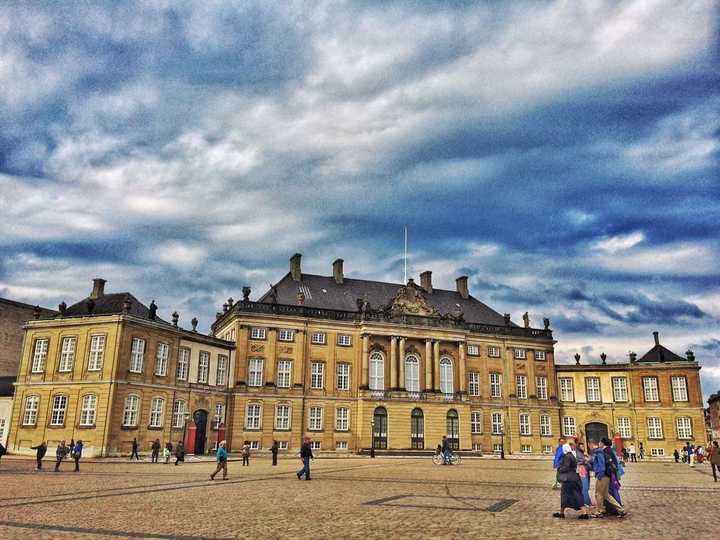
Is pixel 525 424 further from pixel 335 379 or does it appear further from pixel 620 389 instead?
pixel 335 379

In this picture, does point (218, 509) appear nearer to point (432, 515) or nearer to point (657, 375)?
point (432, 515)

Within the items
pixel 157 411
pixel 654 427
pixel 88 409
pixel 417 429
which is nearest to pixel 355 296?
pixel 417 429

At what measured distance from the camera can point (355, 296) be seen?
61.5 m

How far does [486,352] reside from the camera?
62625mm

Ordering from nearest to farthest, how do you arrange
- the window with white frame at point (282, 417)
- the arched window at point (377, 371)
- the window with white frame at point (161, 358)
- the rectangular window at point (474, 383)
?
the window with white frame at point (161, 358) → the window with white frame at point (282, 417) → the arched window at point (377, 371) → the rectangular window at point (474, 383)

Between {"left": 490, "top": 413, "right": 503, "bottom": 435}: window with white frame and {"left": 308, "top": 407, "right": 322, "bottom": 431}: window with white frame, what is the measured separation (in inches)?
735

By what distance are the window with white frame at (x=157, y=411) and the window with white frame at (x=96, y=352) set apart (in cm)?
478

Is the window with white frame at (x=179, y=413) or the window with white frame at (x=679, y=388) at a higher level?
the window with white frame at (x=679, y=388)

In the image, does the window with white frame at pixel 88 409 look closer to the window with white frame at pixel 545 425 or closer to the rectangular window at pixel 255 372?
the rectangular window at pixel 255 372

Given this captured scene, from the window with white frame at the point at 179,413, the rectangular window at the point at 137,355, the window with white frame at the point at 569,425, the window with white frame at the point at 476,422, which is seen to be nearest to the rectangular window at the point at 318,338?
the window with white frame at the point at 179,413

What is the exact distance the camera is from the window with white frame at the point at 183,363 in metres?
45.9

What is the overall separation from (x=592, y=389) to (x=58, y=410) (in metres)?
52.2

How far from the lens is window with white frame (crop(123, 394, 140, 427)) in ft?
132

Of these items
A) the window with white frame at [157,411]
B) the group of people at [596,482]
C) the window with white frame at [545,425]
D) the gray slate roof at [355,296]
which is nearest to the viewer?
the group of people at [596,482]
